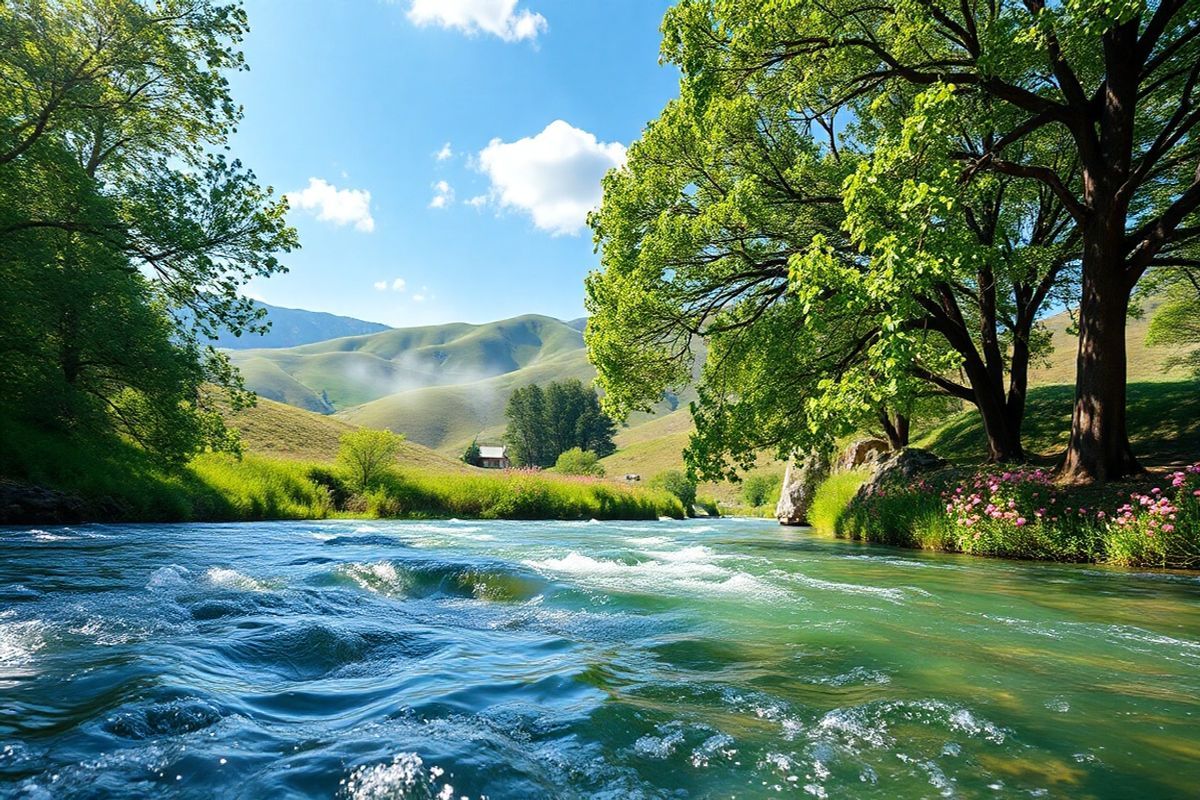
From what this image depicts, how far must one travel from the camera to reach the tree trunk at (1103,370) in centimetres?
1161

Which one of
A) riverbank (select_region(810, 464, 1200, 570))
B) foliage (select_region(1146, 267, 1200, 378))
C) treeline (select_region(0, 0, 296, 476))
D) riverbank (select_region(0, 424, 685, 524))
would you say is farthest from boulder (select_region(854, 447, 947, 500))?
treeline (select_region(0, 0, 296, 476))

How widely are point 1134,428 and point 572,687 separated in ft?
68.4

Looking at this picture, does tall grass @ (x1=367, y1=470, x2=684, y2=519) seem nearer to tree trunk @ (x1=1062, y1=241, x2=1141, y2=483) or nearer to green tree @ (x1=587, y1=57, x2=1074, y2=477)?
green tree @ (x1=587, y1=57, x2=1074, y2=477)

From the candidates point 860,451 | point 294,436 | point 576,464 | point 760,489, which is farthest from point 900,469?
point 760,489

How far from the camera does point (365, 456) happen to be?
85.8ft

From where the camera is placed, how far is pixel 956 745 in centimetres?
289

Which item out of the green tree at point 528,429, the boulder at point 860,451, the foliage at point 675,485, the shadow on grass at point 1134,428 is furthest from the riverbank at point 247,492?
the green tree at point 528,429

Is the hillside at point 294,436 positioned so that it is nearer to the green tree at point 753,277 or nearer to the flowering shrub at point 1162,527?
the green tree at point 753,277

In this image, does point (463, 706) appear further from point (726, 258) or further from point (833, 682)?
point (726, 258)

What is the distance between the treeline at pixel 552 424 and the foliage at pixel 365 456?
272 ft

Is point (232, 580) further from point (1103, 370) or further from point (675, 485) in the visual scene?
point (675, 485)

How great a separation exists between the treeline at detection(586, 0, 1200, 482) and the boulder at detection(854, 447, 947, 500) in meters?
1.69

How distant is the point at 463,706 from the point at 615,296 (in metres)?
14.0

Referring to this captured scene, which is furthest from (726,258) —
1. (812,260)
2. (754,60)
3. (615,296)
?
(812,260)
